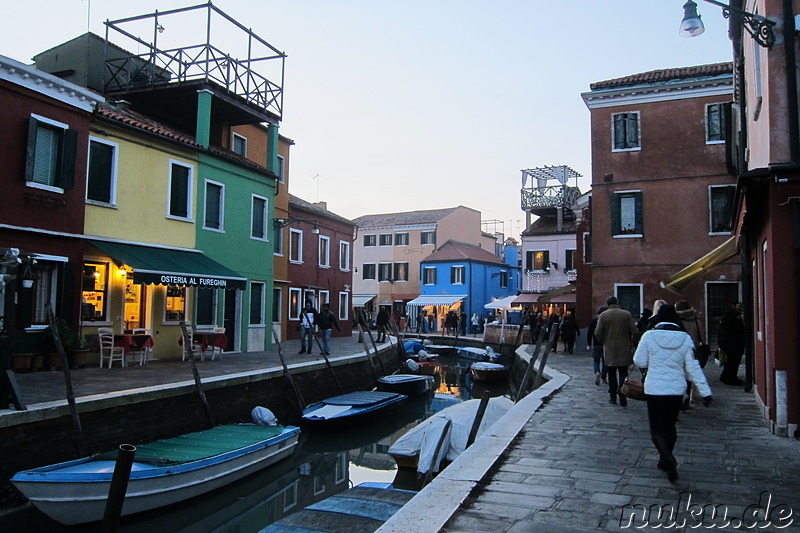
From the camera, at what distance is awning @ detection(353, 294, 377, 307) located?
159ft

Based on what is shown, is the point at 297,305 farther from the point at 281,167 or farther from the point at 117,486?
the point at 117,486

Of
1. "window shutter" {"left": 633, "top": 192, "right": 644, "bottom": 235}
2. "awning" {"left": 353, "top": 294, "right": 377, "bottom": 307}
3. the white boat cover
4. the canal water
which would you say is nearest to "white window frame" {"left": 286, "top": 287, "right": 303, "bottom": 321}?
the canal water

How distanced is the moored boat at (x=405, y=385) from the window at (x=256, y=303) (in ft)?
15.7

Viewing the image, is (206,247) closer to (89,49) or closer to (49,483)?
(89,49)

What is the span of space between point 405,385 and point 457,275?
27.5 metres

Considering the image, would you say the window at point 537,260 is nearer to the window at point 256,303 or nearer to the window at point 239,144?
the window at point 239,144

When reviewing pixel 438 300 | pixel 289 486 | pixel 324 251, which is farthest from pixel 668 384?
pixel 438 300

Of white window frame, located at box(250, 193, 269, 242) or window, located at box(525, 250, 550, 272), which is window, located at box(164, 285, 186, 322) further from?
window, located at box(525, 250, 550, 272)

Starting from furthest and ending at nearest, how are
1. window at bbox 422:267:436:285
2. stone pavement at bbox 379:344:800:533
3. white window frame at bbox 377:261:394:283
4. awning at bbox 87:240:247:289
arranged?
white window frame at bbox 377:261:394:283, window at bbox 422:267:436:285, awning at bbox 87:240:247:289, stone pavement at bbox 379:344:800:533

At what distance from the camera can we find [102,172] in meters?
15.5

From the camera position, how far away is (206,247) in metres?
18.7

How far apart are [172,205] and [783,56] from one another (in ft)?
48.0

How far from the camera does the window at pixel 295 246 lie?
2794 centimetres

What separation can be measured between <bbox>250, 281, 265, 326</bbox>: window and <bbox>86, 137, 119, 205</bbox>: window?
20.3 feet
